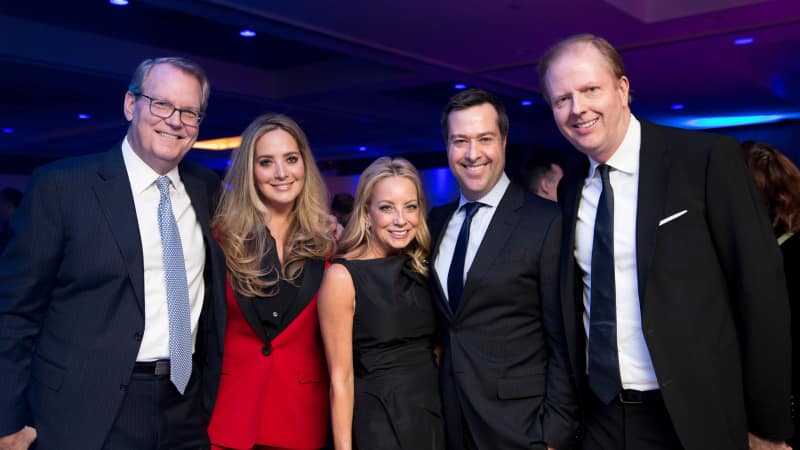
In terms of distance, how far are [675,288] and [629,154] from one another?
43cm

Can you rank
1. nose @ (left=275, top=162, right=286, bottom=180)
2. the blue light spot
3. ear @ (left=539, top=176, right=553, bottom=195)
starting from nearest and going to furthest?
nose @ (left=275, top=162, right=286, bottom=180) → ear @ (left=539, top=176, right=553, bottom=195) → the blue light spot

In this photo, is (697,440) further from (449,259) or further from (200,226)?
(200,226)

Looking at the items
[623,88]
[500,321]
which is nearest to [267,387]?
[500,321]

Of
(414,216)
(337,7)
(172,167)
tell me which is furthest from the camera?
(337,7)

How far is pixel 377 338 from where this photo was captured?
8.27ft

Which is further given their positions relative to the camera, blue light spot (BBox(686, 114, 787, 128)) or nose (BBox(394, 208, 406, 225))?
blue light spot (BBox(686, 114, 787, 128))

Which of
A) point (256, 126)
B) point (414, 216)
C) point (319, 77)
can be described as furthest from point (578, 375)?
point (319, 77)

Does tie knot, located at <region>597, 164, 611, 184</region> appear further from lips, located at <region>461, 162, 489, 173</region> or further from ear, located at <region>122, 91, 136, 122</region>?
ear, located at <region>122, 91, 136, 122</region>

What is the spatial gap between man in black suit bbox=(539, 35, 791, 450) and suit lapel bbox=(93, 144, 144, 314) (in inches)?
54.4

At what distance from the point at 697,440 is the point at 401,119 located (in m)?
9.87

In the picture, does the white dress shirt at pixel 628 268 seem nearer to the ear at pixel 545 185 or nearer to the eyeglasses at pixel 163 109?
the eyeglasses at pixel 163 109

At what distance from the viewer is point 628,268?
210 centimetres

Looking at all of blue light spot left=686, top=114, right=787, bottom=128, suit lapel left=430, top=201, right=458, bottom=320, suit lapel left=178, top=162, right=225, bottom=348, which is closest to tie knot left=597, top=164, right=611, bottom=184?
suit lapel left=430, top=201, right=458, bottom=320

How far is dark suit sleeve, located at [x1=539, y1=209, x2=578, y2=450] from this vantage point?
7.52 ft
